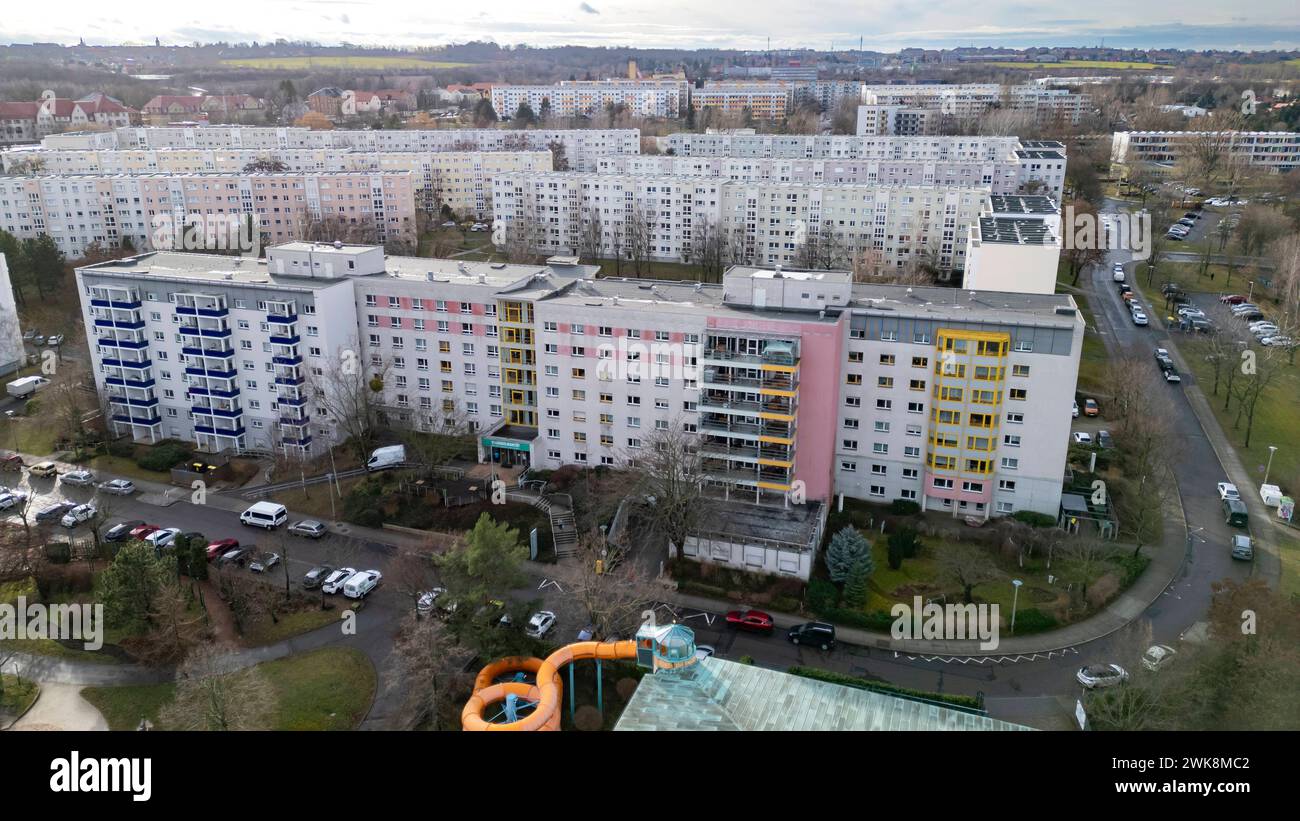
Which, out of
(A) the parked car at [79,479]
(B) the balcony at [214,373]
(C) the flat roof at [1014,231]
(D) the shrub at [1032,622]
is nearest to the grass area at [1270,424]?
(C) the flat roof at [1014,231]

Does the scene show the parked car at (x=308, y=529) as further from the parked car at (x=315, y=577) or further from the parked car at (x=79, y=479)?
the parked car at (x=79, y=479)

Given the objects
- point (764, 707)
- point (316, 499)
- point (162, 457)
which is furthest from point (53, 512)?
point (764, 707)

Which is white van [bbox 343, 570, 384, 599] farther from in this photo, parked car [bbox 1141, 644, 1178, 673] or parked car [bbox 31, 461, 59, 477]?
parked car [bbox 1141, 644, 1178, 673]

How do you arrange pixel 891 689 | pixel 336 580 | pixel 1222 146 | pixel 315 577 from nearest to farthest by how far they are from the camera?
pixel 891 689 → pixel 336 580 → pixel 315 577 → pixel 1222 146

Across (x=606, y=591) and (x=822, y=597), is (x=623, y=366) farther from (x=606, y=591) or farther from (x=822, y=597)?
(x=822, y=597)

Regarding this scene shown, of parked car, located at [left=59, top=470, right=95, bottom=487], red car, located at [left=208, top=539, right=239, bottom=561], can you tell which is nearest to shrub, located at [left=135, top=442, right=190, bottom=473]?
parked car, located at [left=59, top=470, right=95, bottom=487]

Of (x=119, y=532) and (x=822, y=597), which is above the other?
(x=119, y=532)

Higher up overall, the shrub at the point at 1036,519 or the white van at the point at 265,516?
the shrub at the point at 1036,519
